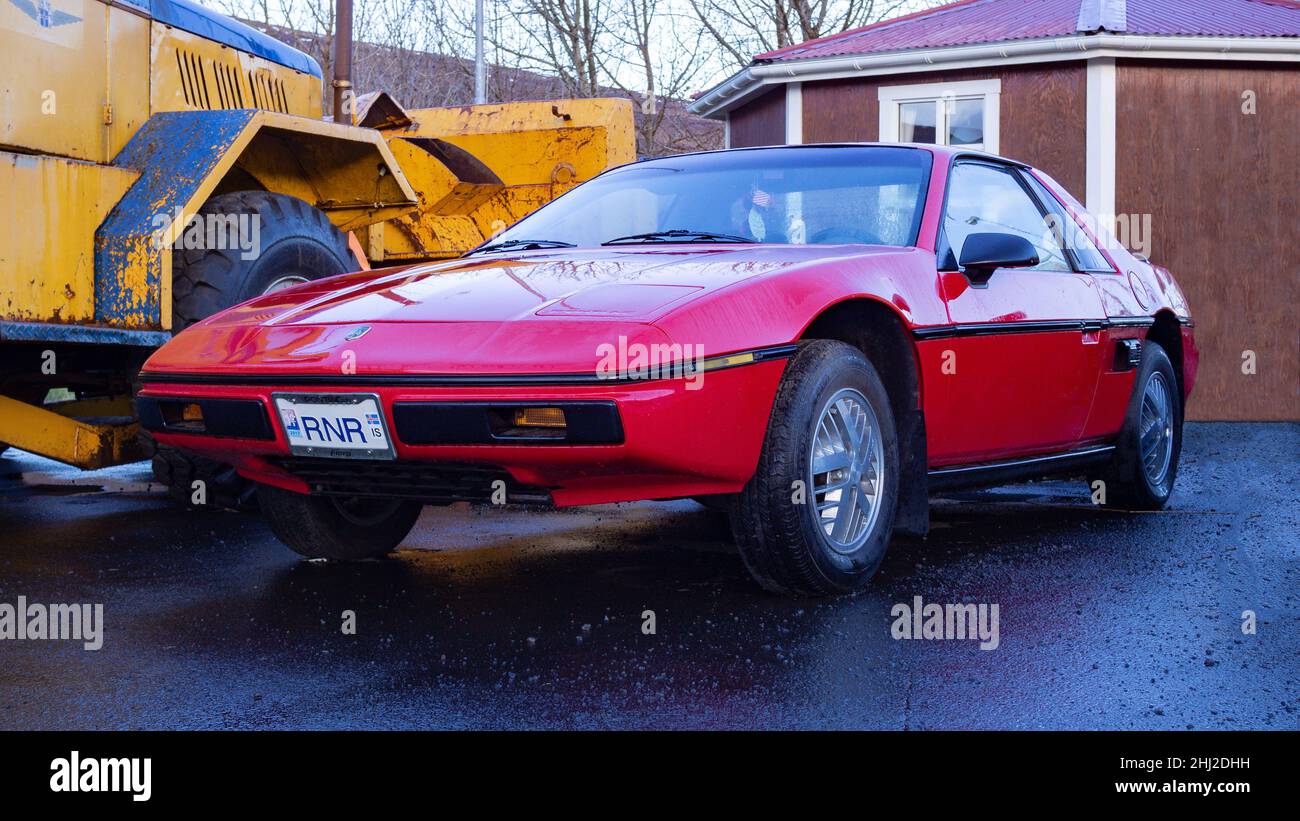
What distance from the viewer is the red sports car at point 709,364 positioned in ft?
11.0

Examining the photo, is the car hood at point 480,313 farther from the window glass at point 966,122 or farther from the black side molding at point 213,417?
the window glass at point 966,122

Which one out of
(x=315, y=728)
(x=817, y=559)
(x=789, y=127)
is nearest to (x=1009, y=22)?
(x=789, y=127)

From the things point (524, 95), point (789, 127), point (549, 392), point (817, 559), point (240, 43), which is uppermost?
point (524, 95)

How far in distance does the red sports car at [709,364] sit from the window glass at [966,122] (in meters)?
7.57

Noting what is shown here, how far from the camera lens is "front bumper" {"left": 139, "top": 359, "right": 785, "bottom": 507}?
328 centimetres

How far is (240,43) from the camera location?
240 inches

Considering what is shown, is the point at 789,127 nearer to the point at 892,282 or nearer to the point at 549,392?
the point at 892,282

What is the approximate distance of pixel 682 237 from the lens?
4496 millimetres

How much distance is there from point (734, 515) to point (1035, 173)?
2.63 m

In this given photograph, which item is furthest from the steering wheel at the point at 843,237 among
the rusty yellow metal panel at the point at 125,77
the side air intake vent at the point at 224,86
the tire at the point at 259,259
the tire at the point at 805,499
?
the side air intake vent at the point at 224,86

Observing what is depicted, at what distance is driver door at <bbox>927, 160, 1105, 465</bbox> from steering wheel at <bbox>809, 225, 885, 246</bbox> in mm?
226

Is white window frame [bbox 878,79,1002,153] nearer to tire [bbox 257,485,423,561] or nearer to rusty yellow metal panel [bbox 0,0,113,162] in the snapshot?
rusty yellow metal panel [bbox 0,0,113,162]

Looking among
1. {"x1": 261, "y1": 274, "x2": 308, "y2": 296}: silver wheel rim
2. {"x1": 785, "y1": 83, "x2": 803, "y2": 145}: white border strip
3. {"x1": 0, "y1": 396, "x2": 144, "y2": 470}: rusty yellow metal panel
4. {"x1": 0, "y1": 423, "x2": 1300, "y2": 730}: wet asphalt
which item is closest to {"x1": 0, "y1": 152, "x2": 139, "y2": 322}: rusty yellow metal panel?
{"x1": 0, "y1": 396, "x2": 144, "y2": 470}: rusty yellow metal panel

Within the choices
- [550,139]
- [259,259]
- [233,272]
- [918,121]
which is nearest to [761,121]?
[918,121]
